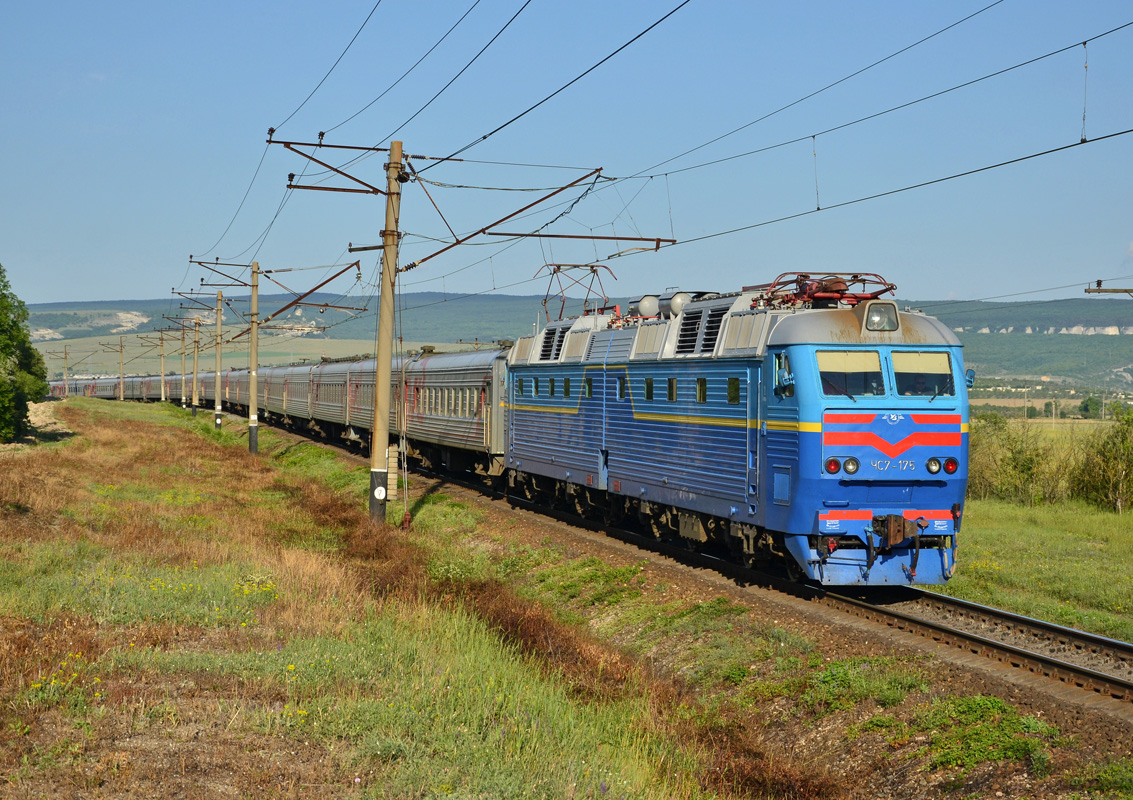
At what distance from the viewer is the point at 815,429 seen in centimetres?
1435

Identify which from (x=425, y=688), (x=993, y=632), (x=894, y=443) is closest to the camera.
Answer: (x=425, y=688)

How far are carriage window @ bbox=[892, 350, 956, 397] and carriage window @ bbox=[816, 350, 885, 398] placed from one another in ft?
1.06

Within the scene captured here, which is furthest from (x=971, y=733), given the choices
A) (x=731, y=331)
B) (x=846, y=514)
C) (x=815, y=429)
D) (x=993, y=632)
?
(x=731, y=331)

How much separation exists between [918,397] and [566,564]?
25.9ft

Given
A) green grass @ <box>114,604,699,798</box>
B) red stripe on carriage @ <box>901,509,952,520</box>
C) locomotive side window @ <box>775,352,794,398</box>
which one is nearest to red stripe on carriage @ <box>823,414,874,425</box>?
locomotive side window @ <box>775,352,794,398</box>

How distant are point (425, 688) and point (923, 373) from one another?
8786 millimetres

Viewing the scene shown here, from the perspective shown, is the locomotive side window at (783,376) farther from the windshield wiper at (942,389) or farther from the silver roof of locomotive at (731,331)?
the windshield wiper at (942,389)

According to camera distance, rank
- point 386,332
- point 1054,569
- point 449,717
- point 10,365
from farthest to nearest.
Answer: point 10,365
point 386,332
point 1054,569
point 449,717

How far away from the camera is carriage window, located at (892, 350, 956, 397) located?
48.7ft

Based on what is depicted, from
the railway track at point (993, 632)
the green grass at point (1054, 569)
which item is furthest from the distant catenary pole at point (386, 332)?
the green grass at point (1054, 569)

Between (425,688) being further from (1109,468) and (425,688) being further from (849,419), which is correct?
(1109,468)

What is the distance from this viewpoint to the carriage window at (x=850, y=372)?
47.8 ft

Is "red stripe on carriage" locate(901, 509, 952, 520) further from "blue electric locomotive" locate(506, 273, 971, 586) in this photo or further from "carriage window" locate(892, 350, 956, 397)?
"carriage window" locate(892, 350, 956, 397)

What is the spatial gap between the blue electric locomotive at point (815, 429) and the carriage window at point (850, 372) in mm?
17
